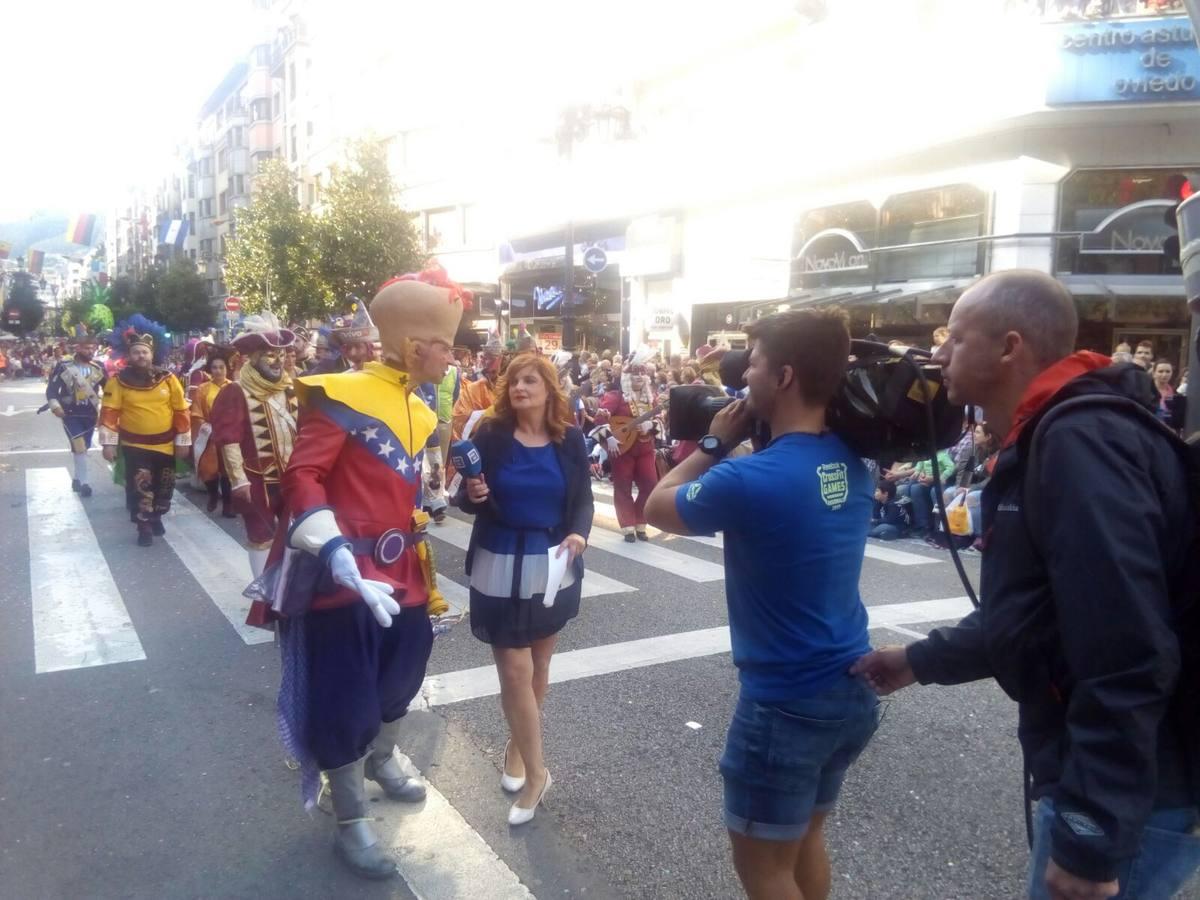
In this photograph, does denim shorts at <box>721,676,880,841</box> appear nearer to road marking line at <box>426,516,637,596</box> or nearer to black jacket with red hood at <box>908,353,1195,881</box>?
black jacket with red hood at <box>908,353,1195,881</box>

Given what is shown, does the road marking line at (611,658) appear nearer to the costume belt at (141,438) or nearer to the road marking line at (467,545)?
the road marking line at (467,545)

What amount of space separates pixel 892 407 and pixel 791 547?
39 cm

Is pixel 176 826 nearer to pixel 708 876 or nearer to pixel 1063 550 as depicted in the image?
pixel 708 876

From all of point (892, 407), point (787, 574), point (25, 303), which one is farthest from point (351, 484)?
point (25, 303)

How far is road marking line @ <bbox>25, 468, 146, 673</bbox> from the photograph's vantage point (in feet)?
17.6

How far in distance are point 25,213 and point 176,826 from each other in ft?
524

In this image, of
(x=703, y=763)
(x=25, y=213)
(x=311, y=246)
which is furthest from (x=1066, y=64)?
(x=25, y=213)

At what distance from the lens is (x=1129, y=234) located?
15375 millimetres

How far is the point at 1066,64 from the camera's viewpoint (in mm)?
14719

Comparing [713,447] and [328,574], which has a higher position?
[713,447]

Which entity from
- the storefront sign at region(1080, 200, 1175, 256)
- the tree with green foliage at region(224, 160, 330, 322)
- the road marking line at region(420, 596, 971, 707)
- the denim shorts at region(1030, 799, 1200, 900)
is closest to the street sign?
the storefront sign at region(1080, 200, 1175, 256)

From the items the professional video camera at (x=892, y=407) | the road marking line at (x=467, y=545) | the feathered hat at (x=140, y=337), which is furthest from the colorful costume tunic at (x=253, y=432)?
the professional video camera at (x=892, y=407)

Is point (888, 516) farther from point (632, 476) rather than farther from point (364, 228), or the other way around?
point (364, 228)

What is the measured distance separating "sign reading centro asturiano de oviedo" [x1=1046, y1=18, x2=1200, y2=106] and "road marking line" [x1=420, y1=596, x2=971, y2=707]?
1212cm
